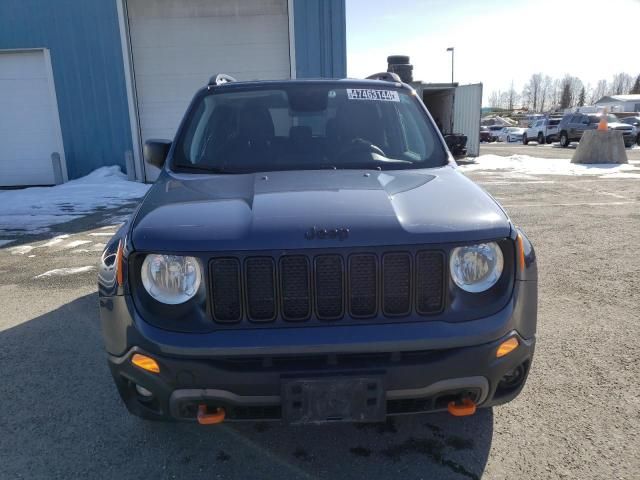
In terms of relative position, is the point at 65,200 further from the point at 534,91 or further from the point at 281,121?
the point at 534,91

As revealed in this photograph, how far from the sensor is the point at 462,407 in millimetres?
1992

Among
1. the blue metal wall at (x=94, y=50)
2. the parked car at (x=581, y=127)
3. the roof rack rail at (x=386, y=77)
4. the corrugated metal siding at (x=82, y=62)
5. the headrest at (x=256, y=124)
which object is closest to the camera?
the headrest at (x=256, y=124)

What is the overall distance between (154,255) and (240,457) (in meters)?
1.08

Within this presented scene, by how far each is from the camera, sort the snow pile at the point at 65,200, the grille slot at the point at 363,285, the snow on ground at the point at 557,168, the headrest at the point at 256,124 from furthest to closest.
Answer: the snow on ground at the point at 557,168, the snow pile at the point at 65,200, the headrest at the point at 256,124, the grille slot at the point at 363,285

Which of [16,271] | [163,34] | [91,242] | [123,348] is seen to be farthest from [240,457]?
[163,34]

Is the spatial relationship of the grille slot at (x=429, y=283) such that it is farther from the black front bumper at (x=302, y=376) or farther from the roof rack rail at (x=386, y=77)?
the roof rack rail at (x=386, y=77)

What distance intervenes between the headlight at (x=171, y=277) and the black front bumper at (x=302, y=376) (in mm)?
241

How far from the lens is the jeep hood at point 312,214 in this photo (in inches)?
75.9

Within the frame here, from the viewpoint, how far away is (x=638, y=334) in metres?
3.52

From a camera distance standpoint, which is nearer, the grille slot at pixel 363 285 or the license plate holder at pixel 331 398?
the license plate holder at pixel 331 398

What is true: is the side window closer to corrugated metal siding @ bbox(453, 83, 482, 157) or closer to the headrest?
the headrest

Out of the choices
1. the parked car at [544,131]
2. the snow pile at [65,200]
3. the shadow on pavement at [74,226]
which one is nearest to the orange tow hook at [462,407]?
the shadow on pavement at [74,226]

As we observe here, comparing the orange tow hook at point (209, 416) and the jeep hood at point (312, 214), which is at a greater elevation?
the jeep hood at point (312, 214)

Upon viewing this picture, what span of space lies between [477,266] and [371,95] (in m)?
1.82
